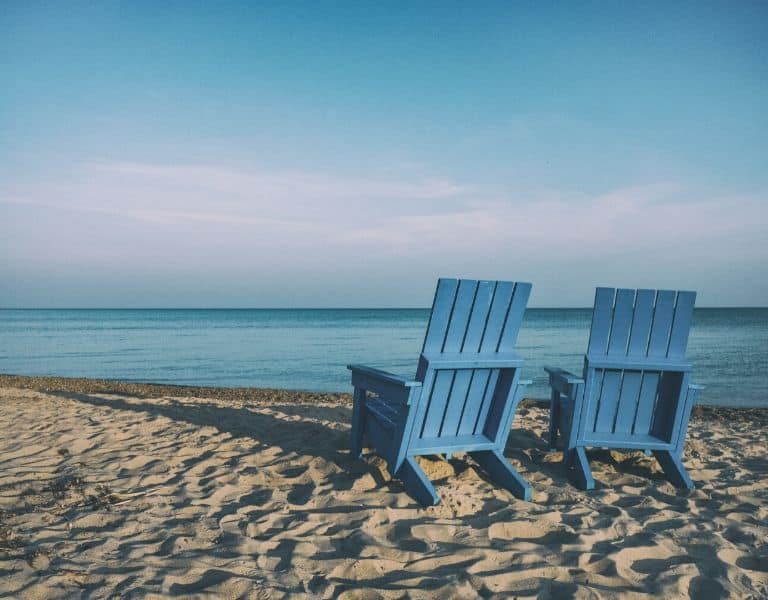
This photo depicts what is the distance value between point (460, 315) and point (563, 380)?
1.09 m

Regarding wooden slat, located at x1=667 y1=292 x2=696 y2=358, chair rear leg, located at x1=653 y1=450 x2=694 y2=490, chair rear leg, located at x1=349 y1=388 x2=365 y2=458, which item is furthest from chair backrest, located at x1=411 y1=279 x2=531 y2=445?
chair rear leg, located at x1=653 y1=450 x2=694 y2=490

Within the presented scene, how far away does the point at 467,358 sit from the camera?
3189 millimetres

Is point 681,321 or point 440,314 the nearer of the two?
point 440,314

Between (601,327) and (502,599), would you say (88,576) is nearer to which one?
(502,599)

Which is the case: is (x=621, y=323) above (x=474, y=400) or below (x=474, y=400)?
above

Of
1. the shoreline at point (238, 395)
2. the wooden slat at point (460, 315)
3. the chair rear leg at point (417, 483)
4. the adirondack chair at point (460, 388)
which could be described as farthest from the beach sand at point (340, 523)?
the shoreline at point (238, 395)

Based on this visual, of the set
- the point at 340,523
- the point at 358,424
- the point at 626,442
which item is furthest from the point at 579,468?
the point at 340,523

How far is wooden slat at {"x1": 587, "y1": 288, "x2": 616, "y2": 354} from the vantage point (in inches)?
137

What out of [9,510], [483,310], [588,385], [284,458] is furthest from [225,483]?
[588,385]

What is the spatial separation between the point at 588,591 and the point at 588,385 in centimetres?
168

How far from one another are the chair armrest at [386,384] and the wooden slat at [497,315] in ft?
1.74

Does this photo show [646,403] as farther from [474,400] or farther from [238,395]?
[238,395]

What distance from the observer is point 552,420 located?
4.26 meters

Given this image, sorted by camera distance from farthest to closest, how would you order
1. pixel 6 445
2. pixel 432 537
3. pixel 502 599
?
1. pixel 6 445
2. pixel 432 537
3. pixel 502 599
